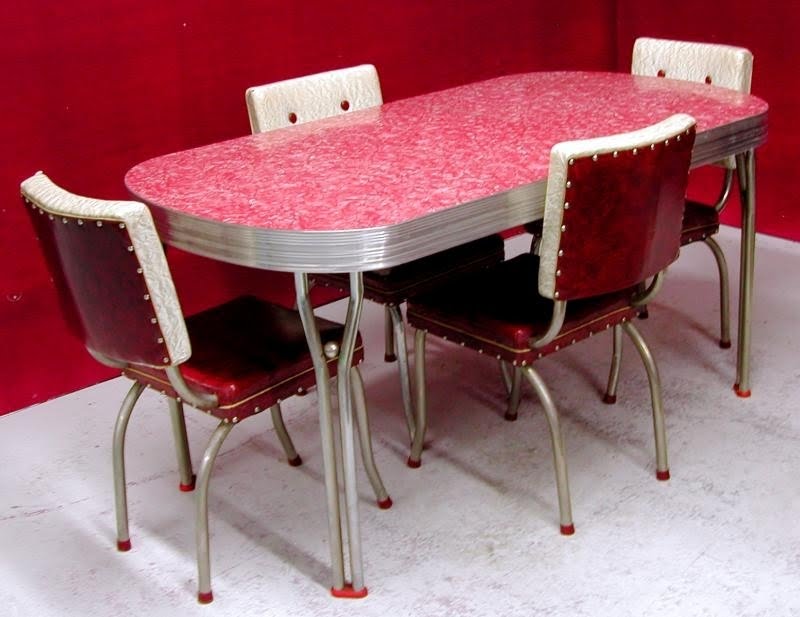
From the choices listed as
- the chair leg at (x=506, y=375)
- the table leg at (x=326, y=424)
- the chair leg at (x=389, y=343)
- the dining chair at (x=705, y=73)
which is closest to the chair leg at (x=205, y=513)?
the table leg at (x=326, y=424)

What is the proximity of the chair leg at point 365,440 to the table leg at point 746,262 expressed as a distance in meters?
1.07

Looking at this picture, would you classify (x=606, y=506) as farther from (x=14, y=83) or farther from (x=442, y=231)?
(x=14, y=83)

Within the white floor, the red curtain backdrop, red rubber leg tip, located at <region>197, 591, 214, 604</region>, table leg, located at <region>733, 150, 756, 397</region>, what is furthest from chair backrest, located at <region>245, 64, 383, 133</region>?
red rubber leg tip, located at <region>197, 591, 214, 604</region>

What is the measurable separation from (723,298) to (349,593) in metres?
1.54

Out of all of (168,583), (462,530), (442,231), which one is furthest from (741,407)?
(168,583)

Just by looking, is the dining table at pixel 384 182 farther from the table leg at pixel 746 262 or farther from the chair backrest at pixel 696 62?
the chair backrest at pixel 696 62

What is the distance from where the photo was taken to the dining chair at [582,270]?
2.24 m

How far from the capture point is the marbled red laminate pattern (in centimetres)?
221

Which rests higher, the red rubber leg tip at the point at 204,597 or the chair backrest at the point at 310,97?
the chair backrest at the point at 310,97

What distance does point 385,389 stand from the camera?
10.8 feet

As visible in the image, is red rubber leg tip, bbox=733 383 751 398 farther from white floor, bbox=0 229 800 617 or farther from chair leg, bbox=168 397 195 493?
chair leg, bbox=168 397 195 493

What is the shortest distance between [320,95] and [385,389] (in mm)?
860

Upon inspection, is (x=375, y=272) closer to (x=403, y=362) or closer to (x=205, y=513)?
(x=403, y=362)

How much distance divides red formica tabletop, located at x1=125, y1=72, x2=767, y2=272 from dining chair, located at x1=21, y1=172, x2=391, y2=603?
180mm
